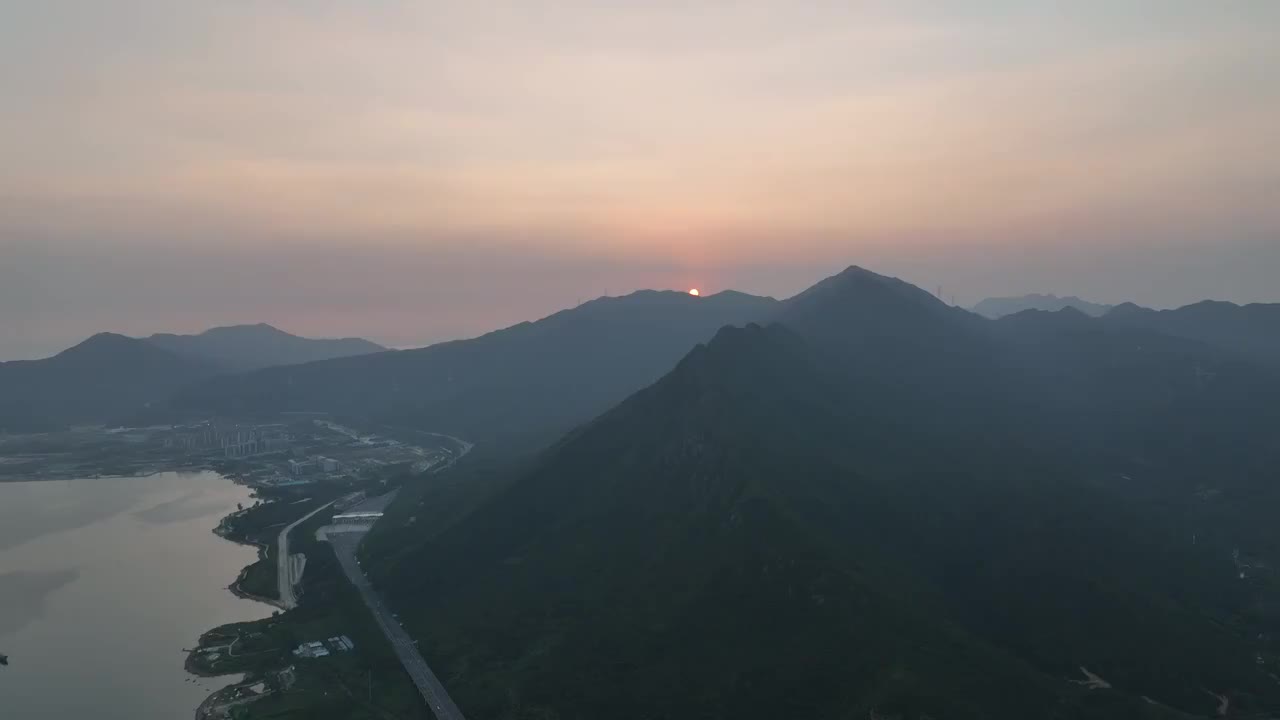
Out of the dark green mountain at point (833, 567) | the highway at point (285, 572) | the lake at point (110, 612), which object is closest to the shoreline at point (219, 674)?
the lake at point (110, 612)

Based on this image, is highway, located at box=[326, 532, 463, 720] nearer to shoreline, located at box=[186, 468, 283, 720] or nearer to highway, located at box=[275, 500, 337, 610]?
highway, located at box=[275, 500, 337, 610]

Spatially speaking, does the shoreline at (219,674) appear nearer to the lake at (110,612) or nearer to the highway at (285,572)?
the lake at (110,612)

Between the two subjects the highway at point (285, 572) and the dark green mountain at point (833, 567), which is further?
the highway at point (285, 572)

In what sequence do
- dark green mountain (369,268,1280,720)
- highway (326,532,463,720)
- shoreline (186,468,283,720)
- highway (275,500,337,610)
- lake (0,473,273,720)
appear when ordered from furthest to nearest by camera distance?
highway (275,500,337,610)
lake (0,473,273,720)
shoreline (186,468,283,720)
highway (326,532,463,720)
dark green mountain (369,268,1280,720)

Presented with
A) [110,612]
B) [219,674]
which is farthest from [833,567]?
[110,612]

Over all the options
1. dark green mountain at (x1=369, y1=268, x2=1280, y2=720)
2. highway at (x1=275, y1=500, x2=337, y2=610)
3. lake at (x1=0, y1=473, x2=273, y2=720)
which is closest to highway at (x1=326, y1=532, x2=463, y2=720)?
dark green mountain at (x1=369, y1=268, x2=1280, y2=720)

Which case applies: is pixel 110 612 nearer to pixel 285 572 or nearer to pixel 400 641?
pixel 285 572

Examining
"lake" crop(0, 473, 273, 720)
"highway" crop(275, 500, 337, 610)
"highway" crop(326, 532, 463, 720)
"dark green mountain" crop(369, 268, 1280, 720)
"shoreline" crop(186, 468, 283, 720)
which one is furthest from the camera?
"highway" crop(275, 500, 337, 610)
